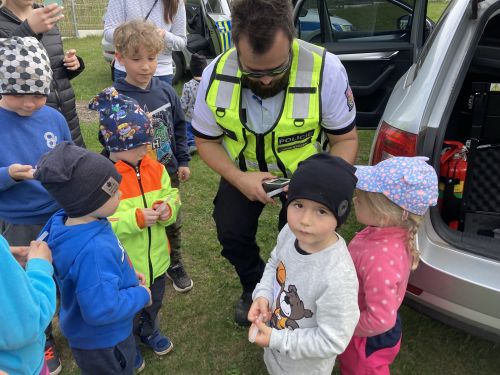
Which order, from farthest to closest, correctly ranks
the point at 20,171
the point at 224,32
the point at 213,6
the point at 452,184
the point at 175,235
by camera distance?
the point at 213,6, the point at 224,32, the point at 175,235, the point at 452,184, the point at 20,171

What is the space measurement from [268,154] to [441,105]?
2.73 feet

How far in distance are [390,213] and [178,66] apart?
22.7ft

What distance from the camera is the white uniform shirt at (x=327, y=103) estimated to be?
2033 millimetres

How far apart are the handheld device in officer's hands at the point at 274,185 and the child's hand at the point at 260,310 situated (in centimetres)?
55

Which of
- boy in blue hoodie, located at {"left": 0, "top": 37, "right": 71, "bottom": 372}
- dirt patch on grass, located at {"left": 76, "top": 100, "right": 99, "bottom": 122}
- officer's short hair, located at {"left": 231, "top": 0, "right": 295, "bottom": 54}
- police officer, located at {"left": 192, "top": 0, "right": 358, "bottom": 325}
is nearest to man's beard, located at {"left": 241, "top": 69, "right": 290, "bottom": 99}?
police officer, located at {"left": 192, "top": 0, "right": 358, "bottom": 325}

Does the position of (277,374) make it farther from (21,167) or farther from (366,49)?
(366,49)

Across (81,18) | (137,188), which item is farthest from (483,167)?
(81,18)

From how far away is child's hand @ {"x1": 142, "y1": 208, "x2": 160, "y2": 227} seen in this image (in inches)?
79.2

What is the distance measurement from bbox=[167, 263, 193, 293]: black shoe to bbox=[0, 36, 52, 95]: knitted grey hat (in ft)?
4.85

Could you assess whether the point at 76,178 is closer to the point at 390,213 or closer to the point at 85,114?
the point at 390,213

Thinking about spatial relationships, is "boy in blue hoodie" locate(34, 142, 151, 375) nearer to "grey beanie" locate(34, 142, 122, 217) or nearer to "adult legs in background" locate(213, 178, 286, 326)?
"grey beanie" locate(34, 142, 122, 217)

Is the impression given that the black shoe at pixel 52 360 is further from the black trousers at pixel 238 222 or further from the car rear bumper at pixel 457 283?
the car rear bumper at pixel 457 283

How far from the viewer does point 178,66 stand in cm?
795

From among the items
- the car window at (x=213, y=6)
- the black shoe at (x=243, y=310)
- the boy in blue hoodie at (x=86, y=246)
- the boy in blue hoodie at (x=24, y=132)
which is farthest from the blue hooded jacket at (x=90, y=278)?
the car window at (x=213, y=6)
